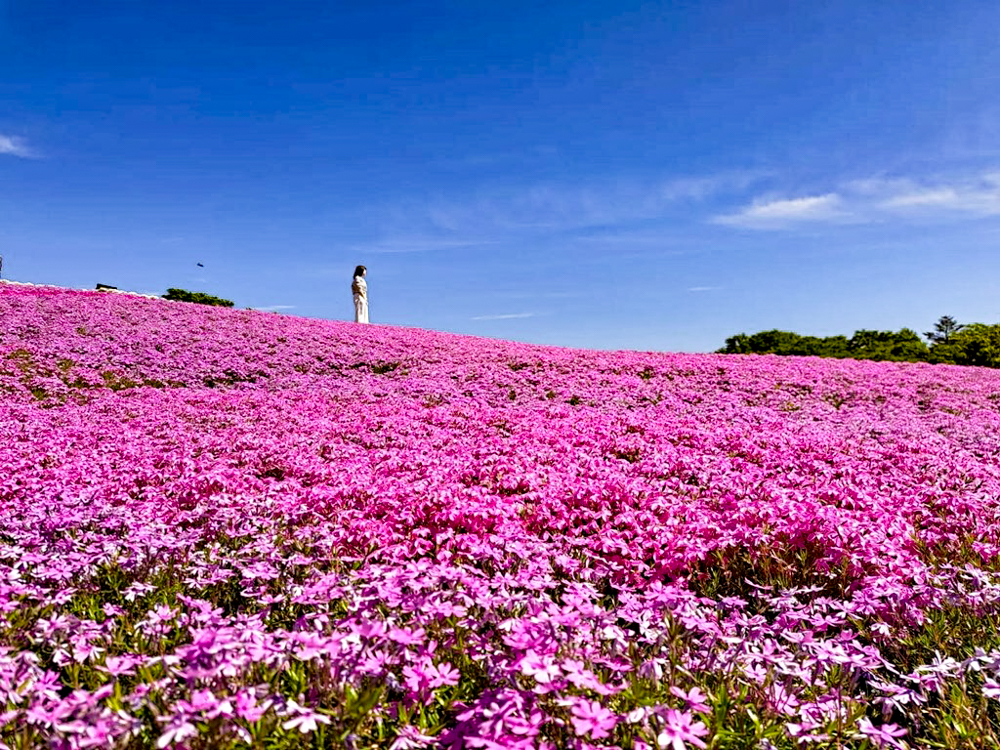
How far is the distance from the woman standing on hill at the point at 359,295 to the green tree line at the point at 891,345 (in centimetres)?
2449

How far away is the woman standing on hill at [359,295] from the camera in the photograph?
34.3 m

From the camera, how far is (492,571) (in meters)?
5.43

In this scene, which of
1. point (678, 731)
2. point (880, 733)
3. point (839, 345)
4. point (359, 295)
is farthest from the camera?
point (839, 345)

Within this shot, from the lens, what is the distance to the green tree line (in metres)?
35.1

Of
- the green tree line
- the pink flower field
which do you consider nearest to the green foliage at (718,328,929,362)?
the green tree line

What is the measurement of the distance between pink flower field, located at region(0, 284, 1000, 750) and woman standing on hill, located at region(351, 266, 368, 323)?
18.2m

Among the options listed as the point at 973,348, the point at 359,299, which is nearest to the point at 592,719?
the point at 359,299

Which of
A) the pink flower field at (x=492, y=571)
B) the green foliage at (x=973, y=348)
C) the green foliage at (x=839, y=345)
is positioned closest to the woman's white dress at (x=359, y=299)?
the pink flower field at (x=492, y=571)

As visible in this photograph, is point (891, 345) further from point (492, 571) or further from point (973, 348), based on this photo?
point (492, 571)

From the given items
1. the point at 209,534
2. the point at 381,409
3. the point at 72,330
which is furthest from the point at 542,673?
the point at 72,330

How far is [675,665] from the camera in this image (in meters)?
3.38

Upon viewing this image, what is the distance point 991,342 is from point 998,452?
1165 inches

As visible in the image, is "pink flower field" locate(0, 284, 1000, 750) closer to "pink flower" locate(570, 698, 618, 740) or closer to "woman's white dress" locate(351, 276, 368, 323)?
"pink flower" locate(570, 698, 618, 740)

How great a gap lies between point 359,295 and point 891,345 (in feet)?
104
